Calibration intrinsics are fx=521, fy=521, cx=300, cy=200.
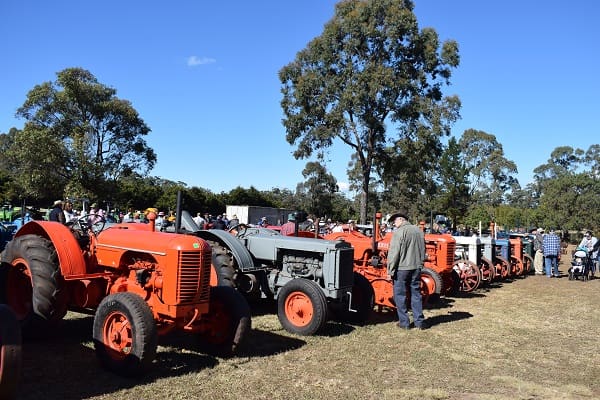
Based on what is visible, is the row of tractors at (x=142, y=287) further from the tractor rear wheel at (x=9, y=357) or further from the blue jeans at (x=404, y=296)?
the blue jeans at (x=404, y=296)

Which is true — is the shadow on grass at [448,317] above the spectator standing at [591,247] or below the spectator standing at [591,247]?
below

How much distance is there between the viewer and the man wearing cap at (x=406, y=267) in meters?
7.05

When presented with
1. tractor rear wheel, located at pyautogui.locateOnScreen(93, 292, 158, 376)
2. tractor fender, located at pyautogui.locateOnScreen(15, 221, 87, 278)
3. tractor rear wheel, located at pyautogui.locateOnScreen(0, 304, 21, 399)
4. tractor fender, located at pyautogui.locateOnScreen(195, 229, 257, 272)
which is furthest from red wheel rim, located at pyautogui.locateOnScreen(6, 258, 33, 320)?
tractor rear wheel, located at pyautogui.locateOnScreen(0, 304, 21, 399)

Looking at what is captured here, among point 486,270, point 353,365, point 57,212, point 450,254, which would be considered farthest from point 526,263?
point 57,212

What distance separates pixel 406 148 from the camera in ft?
75.5

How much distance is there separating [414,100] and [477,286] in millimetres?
12795

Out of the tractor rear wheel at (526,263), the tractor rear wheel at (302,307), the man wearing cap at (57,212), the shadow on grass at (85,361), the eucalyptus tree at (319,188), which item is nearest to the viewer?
the shadow on grass at (85,361)

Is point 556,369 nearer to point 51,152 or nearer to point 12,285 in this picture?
point 12,285

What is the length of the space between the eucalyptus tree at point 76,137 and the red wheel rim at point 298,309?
2074cm

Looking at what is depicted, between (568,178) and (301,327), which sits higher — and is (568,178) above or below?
above

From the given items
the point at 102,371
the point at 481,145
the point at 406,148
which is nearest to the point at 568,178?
the point at 481,145

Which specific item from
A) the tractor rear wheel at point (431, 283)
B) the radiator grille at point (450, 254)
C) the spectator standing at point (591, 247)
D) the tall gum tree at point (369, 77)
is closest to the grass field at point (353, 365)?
the tractor rear wheel at point (431, 283)

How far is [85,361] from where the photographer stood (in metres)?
4.86

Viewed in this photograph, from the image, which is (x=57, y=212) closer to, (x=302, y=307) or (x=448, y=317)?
(x=302, y=307)
